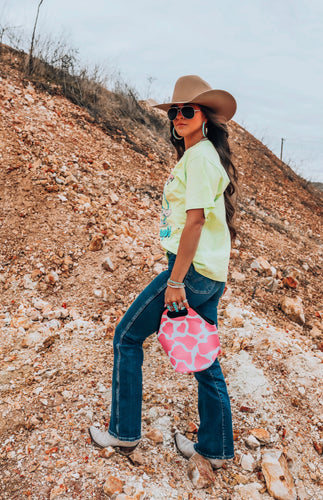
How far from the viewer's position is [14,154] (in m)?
4.05

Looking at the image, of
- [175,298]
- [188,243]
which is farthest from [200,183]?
[175,298]

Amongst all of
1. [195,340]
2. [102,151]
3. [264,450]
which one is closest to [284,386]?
[264,450]

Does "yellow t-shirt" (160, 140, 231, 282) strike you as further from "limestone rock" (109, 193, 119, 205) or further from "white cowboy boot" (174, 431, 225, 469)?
"limestone rock" (109, 193, 119, 205)

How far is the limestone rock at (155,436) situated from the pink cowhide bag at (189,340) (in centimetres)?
60

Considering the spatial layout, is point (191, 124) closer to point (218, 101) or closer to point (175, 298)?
point (218, 101)

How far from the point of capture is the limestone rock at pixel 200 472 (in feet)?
5.57

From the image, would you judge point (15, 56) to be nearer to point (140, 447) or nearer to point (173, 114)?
point (173, 114)

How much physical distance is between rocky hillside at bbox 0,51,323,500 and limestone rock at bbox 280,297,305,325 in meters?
0.01

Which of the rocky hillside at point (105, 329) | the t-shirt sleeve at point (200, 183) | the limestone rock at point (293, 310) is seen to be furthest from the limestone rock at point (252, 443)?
the limestone rock at point (293, 310)

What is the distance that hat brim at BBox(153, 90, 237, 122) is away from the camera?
1.55 metres

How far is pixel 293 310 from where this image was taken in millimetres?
3297

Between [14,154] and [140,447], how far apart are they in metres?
3.36

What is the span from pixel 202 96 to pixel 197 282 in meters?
0.78

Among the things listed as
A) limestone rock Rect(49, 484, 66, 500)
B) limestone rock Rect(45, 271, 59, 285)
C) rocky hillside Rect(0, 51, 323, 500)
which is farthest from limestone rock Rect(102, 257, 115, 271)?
limestone rock Rect(49, 484, 66, 500)
